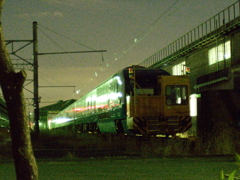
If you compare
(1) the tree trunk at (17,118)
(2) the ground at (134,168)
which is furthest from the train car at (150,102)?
(1) the tree trunk at (17,118)

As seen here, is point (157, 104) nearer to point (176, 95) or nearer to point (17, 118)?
point (176, 95)

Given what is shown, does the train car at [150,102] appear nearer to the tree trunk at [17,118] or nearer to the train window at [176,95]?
the train window at [176,95]

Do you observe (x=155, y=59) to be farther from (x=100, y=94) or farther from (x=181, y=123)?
(x=181, y=123)

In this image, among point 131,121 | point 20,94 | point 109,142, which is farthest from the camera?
point 109,142

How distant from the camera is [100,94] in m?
25.7

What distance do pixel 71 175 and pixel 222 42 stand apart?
1710 centimetres

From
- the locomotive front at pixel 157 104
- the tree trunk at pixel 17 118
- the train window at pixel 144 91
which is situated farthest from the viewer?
the train window at pixel 144 91

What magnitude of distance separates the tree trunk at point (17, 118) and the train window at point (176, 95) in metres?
12.8

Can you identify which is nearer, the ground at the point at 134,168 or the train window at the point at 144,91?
the ground at the point at 134,168

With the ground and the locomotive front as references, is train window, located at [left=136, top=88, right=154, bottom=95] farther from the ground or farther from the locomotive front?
the ground

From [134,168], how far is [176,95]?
9.12 metres

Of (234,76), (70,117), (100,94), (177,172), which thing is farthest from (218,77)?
(70,117)

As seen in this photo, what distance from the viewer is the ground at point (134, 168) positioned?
8977 mm

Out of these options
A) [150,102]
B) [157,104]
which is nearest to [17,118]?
[150,102]
